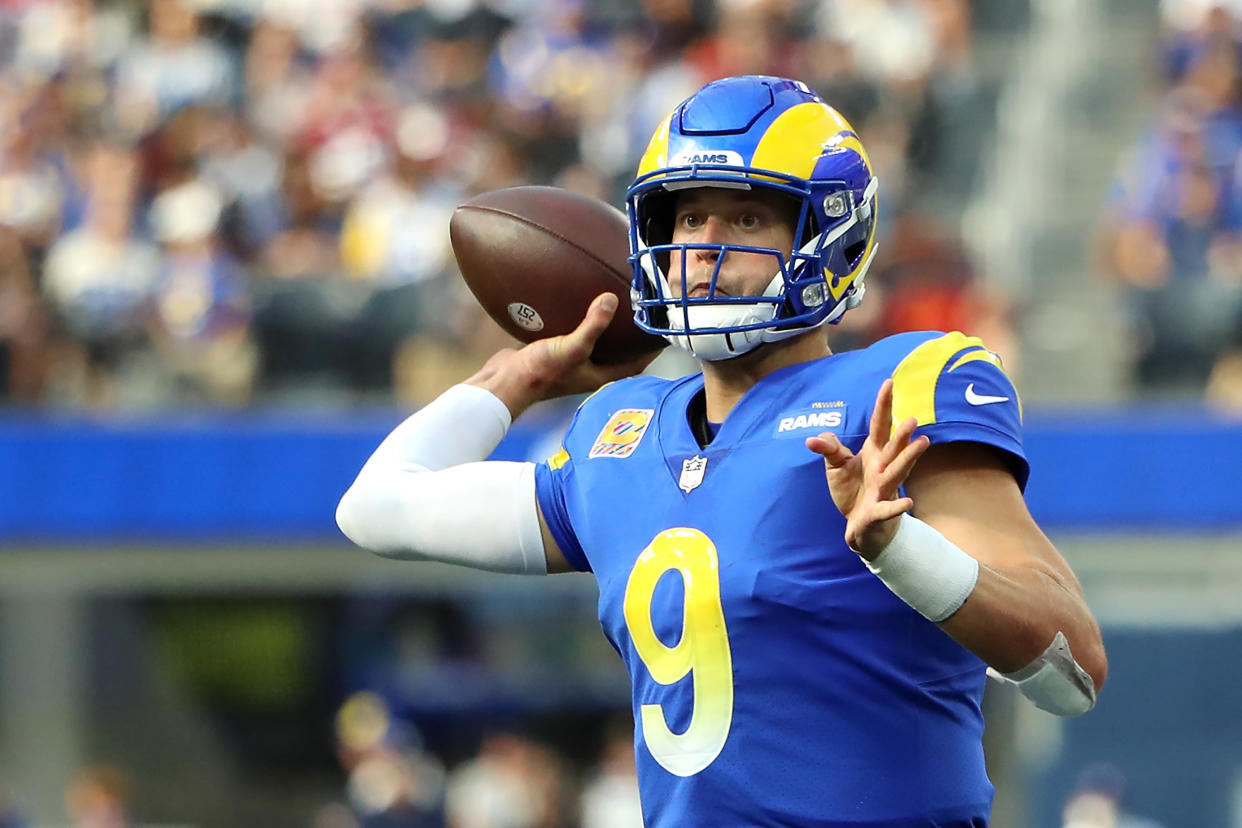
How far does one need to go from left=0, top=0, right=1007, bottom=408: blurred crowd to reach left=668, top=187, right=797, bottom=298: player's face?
532 centimetres

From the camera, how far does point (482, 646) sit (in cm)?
986

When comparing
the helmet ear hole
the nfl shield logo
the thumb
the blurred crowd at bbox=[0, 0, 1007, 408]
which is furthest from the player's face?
the blurred crowd at bbox=[0, 0, 1007, 408]

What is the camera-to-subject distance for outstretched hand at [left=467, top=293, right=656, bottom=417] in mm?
3195

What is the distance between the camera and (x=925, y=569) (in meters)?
2.34

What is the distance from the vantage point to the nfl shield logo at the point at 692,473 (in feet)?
8.95

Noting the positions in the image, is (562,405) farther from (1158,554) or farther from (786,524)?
(786,524)

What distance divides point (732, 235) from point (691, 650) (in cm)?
61

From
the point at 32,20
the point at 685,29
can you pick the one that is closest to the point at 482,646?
the point at 685,29

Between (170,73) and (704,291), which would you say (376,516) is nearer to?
(704,291)

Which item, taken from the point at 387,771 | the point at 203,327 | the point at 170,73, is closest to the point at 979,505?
the point at 203,327

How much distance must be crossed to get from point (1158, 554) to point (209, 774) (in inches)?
201

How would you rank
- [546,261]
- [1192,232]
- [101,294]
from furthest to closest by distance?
[101,294] → [1192,232] → [546,261]

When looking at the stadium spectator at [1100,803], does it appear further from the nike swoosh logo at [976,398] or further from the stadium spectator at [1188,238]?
the nike swoosh logo at [976,398]

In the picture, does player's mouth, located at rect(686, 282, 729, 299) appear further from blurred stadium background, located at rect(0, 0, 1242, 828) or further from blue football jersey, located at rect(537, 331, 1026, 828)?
blurred stadium background, located at rect(0, 0, 1242, 828)
